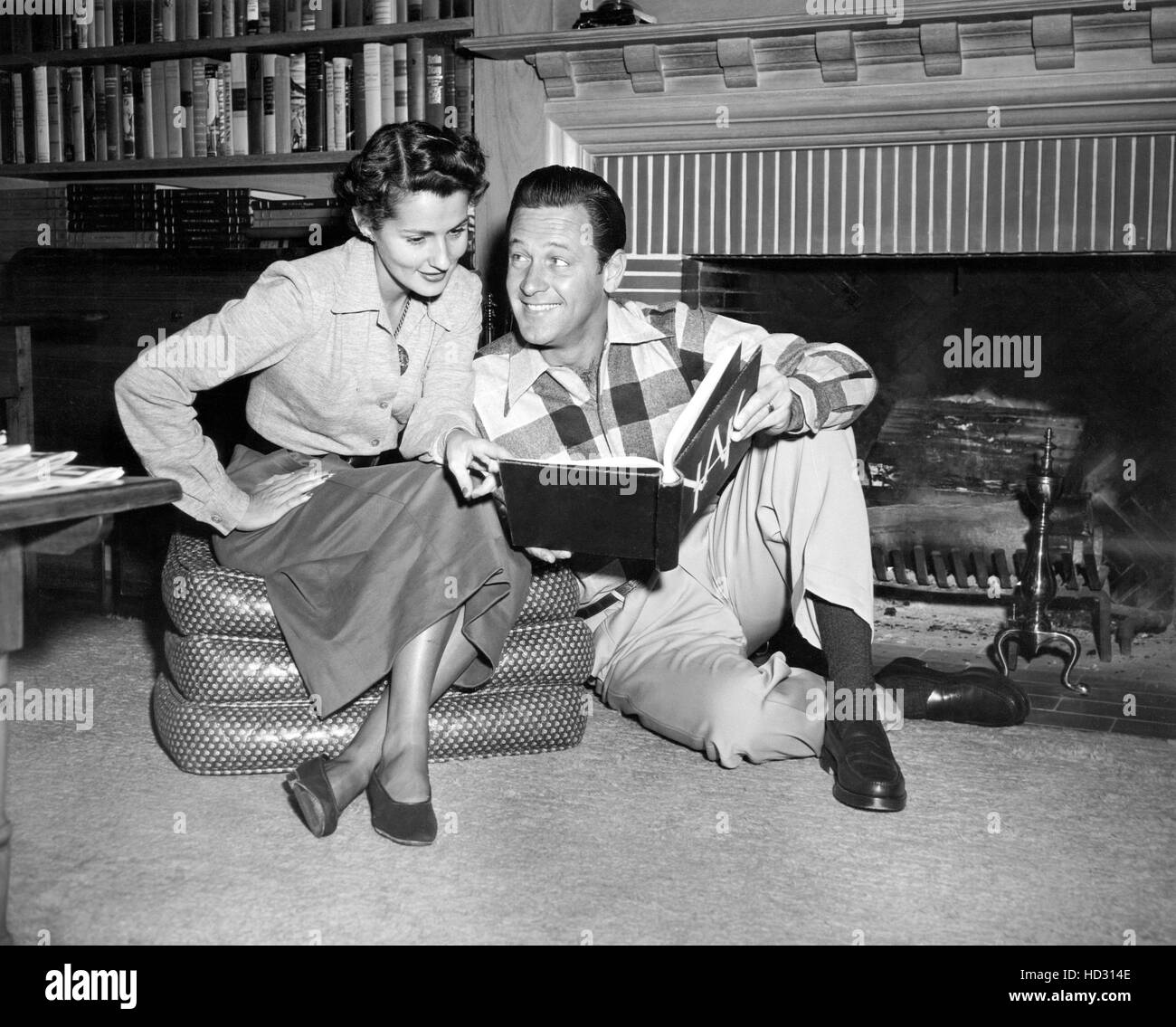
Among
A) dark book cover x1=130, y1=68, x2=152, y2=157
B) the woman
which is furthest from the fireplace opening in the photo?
dark book cover x1=130, y1=68, x2=152, y2=157

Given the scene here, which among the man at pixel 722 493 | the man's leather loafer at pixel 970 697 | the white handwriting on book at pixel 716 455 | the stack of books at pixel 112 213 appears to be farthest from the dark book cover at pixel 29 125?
the man's leather loafer at pixel 970 697

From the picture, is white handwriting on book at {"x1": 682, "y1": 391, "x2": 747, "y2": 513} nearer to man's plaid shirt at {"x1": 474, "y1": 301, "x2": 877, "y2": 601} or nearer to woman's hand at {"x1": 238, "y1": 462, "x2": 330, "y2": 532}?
man's plaid shirt at {"x1": 474, "y1": 301, "x2": 877, "y2": 601}

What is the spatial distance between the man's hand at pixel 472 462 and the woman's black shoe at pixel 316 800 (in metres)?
0.43

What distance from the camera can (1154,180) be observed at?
2250mm

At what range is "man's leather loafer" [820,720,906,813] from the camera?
5.65 feet

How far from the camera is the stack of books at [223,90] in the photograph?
2730mm

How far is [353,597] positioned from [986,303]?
1671 millimetres

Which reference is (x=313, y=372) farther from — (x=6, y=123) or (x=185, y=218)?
(x=6, y=123)

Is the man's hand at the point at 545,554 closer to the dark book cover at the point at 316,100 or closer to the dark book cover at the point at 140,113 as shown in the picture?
the dark book cover at the point at 316,100

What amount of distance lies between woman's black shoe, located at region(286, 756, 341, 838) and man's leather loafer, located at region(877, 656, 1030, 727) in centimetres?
103

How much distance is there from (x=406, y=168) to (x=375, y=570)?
61 centimetres

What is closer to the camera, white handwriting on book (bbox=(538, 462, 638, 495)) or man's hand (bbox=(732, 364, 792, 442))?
white handwriting on book (bbox=(538, 462, 638, 495))

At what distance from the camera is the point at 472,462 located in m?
1.65
